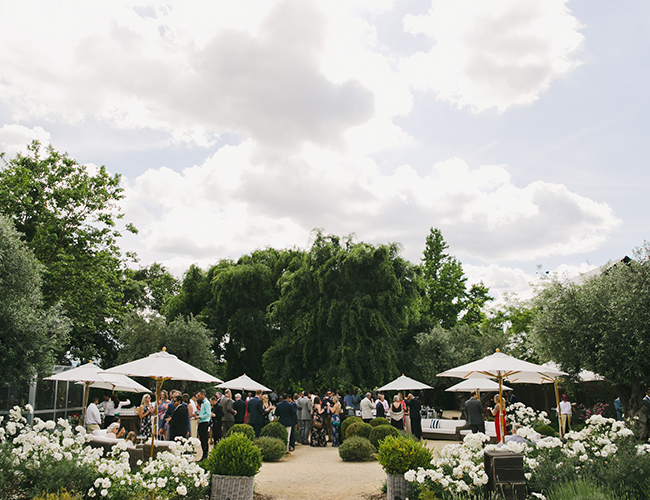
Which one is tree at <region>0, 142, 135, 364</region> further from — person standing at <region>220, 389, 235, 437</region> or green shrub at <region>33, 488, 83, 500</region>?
green shrub at <region>33, 488, 83, 500</region>

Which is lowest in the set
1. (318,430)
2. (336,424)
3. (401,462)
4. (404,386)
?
(318,430)

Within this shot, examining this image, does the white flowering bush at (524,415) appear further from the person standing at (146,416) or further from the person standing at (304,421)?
the person standing at (146,416)

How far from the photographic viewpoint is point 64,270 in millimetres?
21562

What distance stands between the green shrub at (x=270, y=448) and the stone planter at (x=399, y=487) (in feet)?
19.2

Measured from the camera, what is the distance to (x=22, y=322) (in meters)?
13.0

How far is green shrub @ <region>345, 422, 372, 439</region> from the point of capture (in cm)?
1457

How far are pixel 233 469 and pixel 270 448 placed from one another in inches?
221

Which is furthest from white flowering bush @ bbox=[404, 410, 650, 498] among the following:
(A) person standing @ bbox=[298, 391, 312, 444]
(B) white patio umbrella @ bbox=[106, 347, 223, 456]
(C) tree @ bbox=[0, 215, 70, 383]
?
(C) tree @ bbox=[0, 215, 70, 383]

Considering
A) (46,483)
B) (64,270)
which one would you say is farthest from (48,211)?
(46,483)

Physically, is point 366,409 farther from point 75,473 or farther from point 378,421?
point 75,473

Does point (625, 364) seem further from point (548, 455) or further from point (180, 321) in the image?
point (180, 321)

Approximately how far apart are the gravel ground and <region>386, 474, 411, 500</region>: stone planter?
1071 mm

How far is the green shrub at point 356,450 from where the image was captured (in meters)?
12.6

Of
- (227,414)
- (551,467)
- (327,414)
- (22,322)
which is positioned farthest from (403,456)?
(327,414)
